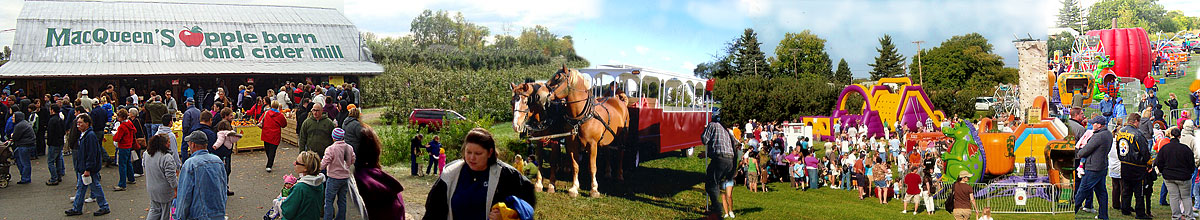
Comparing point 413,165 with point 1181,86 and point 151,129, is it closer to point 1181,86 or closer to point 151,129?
point 151,129

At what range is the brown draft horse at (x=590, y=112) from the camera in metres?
6.46

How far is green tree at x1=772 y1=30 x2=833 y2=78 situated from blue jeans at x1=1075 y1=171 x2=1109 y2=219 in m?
2.57

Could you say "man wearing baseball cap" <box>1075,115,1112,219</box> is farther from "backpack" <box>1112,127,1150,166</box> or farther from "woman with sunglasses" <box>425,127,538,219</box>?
"woman with sunglasses" <box>425,127,538,219</box>

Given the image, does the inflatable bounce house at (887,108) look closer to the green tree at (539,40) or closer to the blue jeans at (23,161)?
the green tree at (539,40)

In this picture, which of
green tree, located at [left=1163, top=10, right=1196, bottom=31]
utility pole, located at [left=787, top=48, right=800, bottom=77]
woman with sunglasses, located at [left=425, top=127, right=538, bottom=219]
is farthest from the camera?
green tree, located at [left=1163, top=10, right=1196, bottom=31]

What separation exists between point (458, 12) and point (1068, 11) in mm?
6949

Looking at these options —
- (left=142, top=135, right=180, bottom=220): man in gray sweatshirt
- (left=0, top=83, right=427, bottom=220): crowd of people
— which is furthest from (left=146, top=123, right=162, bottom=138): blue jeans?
(left=142, top=135, right=180, bottom=220): man in gray sweatshirt

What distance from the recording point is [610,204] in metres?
6.80

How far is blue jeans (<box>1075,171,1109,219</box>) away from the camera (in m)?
7.64

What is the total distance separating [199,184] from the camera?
6.11 meters

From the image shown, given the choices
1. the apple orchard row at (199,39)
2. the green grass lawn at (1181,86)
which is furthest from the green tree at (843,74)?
the apple orchard row at (199,39)

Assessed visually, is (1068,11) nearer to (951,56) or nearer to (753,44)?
(951,56)

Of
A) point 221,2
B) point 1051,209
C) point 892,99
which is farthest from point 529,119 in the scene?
point 221,2

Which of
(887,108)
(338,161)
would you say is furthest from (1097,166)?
(338,161)
